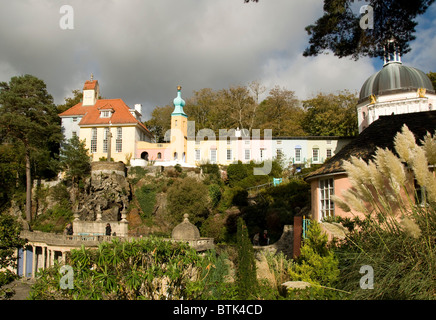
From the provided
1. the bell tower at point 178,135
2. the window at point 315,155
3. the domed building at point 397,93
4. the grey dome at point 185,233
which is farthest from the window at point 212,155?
the grey dome at point 185,233

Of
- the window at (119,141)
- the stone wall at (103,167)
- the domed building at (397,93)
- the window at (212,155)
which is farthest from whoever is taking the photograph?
the window at (119,141)

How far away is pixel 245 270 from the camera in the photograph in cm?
968

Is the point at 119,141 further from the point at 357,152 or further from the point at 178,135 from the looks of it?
the point at 357,152

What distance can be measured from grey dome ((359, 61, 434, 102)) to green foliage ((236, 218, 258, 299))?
32602 mm

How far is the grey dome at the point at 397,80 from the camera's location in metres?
36.5

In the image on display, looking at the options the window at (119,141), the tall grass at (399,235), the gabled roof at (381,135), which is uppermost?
the window at (119,141)

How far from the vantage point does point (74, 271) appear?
6539 millimetres

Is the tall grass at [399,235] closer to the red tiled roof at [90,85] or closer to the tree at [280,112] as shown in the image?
the tree at [280,112]

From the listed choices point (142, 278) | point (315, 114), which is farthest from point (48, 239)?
point (315, 114)

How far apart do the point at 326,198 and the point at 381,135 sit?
3114mm

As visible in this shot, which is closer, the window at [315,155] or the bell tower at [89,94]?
the window at [315,155]

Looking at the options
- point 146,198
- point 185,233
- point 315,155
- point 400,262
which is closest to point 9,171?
point 146,198

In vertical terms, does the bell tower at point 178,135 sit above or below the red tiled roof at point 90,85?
below

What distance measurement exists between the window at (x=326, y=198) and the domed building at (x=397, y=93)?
26.3m
